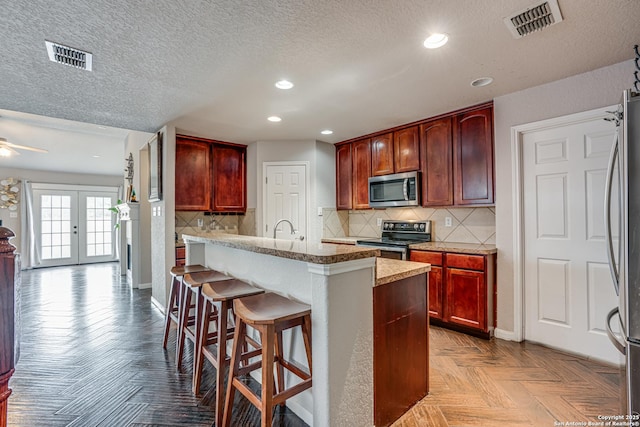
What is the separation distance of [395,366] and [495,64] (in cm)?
232

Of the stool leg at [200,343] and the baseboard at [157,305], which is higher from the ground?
the stool leg at [200,343]

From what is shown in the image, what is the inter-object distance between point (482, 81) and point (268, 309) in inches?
102

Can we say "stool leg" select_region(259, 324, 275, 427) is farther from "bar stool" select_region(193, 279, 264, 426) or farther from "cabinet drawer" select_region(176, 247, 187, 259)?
"cabinet drawer" select_region(176, 247, 187, 259)

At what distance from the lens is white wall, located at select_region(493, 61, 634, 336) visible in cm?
245

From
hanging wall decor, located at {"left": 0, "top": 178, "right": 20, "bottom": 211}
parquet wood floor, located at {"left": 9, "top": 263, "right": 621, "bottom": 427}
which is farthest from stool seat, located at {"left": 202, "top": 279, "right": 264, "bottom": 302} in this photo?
hanging wall decor, located at {"left": 0, "top": 178, "right": 20, "bottom": 211}

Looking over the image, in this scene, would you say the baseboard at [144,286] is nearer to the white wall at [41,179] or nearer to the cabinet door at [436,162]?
the white wall at [41,179]

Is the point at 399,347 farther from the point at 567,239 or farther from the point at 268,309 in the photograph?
the point at 567,239

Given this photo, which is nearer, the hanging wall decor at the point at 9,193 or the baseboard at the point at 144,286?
the baseboard at the point at 144,286

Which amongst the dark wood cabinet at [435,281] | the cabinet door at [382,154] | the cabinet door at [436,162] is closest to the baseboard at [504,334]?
the dark wood cabinet at [435,281]

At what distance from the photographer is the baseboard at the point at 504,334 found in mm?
2922

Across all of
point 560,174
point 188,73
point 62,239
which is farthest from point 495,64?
point 62,239

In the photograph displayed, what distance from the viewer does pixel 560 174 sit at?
2.72 metres

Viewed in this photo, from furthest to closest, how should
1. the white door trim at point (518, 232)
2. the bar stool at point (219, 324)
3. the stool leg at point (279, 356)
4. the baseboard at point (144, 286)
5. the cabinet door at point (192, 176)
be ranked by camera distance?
the baseboard at point (144, 286)
the cabinet door at point (192, 176)
the white door trim at point (518, 232)
the stool leg at point (279, 356)
the bar stool at point (219, 324)

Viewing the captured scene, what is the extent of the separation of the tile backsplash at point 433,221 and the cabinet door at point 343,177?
0.80ft
